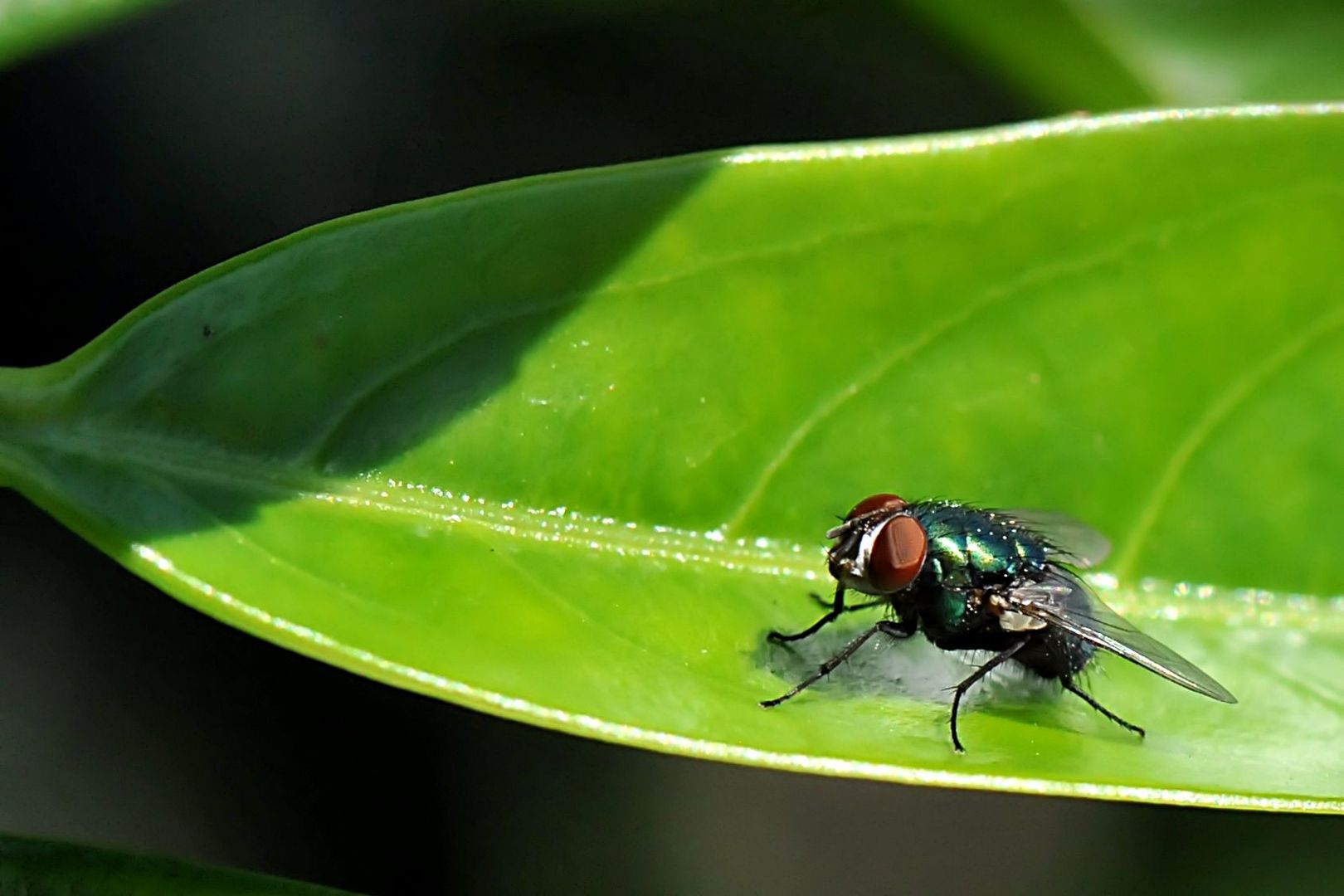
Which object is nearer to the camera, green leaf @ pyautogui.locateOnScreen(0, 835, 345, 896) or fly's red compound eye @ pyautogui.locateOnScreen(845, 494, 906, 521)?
green leaf @ pyautogui.locateOnScreen(0, 835, 345, 896)

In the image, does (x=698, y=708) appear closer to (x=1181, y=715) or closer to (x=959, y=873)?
(x=1181, y=715)

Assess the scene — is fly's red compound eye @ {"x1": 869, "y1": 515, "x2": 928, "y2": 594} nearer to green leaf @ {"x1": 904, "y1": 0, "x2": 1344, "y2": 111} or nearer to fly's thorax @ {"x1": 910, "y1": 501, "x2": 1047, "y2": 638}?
fly's thorax @ {"x1": 910, "y1": 501, "x2": 1047, "y2": 638}

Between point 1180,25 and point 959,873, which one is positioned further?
point 959,873

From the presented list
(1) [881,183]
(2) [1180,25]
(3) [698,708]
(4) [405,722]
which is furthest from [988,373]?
(4) [405,722]

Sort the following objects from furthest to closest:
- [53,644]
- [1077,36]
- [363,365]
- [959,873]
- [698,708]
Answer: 1. [959,873]
2. [53,644]
3. [1077,36]
4. [363,365]
5. [698,708]

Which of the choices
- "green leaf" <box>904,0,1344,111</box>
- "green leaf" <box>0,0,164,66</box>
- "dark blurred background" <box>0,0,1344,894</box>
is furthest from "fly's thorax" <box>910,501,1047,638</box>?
"green leaf" <box>0,0,164,66</box>

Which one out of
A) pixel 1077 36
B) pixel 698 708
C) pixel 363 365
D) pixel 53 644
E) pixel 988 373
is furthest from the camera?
pixel 53 644

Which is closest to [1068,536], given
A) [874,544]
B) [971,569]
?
[971,569]

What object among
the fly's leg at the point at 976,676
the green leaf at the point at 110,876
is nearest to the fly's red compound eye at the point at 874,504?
the fly's leg at the point at 976,676
